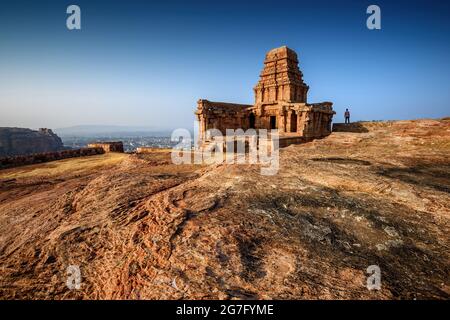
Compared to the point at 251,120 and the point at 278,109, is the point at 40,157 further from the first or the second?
the point at 278,109

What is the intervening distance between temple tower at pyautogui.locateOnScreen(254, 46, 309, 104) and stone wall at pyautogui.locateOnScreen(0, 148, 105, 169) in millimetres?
19735

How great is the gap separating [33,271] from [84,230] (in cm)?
85

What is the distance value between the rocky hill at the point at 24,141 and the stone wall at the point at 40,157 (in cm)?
7448

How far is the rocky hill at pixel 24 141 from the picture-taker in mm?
79444

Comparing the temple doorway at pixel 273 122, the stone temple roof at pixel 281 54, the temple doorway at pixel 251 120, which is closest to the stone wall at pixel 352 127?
the temple doorway at pixel 273 122

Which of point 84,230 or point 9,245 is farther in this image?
point 9,245

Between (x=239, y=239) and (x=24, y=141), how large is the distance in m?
107

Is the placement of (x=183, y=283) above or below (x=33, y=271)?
above

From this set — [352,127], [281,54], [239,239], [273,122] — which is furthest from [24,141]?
[239,239]

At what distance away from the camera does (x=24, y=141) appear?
8256cm

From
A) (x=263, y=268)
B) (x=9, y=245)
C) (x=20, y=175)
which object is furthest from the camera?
(x=20, y=175)

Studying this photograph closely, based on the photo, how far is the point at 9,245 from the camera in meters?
4.37
